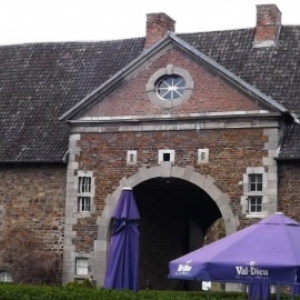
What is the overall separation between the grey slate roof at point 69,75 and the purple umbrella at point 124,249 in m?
6.26

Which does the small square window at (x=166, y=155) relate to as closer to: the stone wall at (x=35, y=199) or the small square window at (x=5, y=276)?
the stone wall at (x=35, y=199)

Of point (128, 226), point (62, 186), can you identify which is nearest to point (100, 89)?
point (62, 186)

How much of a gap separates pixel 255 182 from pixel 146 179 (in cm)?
314

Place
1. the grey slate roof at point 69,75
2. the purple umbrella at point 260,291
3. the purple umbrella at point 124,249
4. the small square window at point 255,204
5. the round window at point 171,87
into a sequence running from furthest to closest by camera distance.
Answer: the grey slate roof at point 69,75 < the round window at point 171,87 < the small square window at point 255,204 < the purple umbrella at point 124,249 < the purple umbrella at point 260,291

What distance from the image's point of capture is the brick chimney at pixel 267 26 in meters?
25.1

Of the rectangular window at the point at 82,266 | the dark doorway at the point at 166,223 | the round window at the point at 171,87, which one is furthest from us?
the dark doorway at the point at 166,223

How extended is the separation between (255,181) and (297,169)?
3.78 feet

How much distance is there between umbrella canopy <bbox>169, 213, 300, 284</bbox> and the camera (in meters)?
11.9

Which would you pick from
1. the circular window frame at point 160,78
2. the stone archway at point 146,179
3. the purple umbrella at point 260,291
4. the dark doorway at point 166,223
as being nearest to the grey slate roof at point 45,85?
the stone archway at point 146,179

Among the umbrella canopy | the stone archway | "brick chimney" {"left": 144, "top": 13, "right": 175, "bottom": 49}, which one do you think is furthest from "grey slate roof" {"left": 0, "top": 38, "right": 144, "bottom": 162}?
the umbrella canopy

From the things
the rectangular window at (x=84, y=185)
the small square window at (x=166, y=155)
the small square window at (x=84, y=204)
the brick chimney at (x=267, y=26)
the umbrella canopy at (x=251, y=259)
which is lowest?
the umbrella canopy at (x=251, y=259)

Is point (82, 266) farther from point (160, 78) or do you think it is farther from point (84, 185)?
point (160, 78)

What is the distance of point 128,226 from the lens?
17.5 m

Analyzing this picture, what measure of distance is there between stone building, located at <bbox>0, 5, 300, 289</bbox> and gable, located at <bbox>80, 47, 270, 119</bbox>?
3cm
